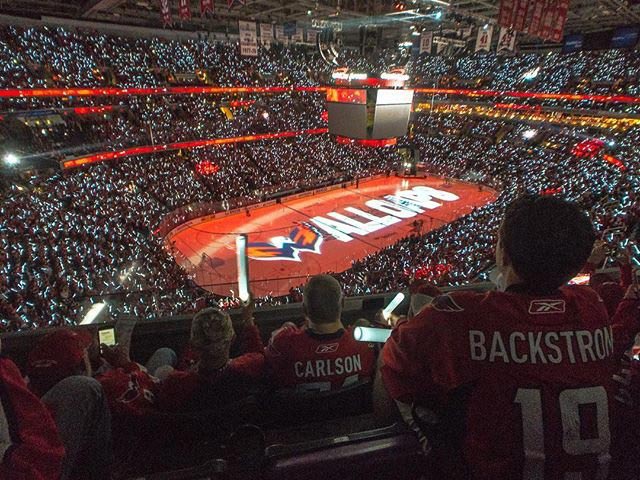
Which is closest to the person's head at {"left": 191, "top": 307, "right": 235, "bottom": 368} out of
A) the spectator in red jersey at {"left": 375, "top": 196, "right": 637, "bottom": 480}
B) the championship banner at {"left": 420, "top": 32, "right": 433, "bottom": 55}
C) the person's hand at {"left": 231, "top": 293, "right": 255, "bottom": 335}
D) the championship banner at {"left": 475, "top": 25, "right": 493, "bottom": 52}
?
the person's hand at {"left": 231, "top": 293, "right": 255, "bottom": 335}

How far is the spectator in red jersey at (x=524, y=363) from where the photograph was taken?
139 centimetres

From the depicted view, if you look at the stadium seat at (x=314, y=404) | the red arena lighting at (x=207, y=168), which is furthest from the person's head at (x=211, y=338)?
the red arena lighting at (x=207, y=168)

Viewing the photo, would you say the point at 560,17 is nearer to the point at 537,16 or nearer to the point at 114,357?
the point at 537,16

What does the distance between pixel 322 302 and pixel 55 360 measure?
160 centimetres

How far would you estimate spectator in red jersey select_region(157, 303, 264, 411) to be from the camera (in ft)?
8.30

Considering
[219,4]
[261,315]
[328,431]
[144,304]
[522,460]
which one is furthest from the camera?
Answer: [219,4]

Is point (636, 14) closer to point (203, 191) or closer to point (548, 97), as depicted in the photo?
point (548, 97)

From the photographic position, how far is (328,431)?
230 cm

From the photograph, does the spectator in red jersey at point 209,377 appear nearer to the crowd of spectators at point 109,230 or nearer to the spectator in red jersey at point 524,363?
the spectator in red jersey at point 524,363

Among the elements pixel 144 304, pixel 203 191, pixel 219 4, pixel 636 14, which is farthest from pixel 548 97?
pixel 144 304

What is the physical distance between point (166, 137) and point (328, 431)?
2741cm

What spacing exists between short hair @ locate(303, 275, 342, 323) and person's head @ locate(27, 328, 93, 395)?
139 centimetres

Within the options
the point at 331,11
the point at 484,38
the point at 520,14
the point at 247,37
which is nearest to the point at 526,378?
the point at 520,14

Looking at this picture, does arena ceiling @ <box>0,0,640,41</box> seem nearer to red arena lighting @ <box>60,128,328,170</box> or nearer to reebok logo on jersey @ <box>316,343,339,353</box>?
red arena lighting @ <box>60,128,328,170</box>
